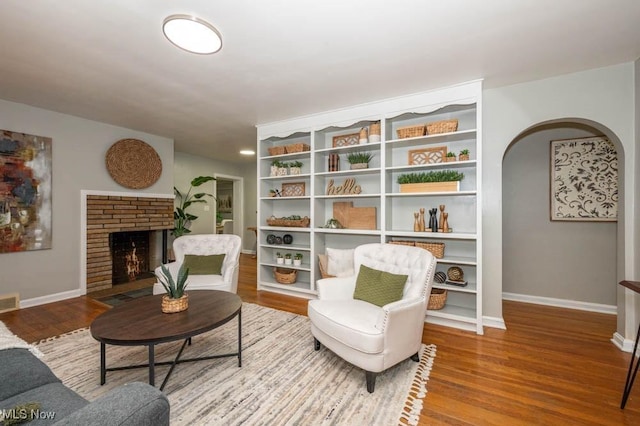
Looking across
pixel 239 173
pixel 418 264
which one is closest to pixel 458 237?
pixel 418 264

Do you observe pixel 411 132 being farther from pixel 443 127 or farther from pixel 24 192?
pixel 24 192

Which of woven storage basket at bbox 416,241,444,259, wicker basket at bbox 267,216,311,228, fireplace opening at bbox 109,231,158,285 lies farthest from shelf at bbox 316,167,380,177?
fireplace opening at bbox 109,231,158,285

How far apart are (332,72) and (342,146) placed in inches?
47.3

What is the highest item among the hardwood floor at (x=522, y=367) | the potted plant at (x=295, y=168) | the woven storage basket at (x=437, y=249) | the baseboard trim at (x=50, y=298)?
the potted plant at (x=295, y=168)

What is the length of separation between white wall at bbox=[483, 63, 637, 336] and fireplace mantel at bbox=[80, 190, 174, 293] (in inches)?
196

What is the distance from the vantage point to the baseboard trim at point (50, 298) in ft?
11.3

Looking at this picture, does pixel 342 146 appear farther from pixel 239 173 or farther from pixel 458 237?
pixel 239 173

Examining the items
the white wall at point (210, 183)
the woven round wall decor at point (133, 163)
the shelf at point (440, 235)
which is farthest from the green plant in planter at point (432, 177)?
A: the white wall at point (210, 183)

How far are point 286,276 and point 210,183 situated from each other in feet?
11.8

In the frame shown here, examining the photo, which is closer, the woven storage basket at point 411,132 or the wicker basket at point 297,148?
the woven storage basket at point 411,132

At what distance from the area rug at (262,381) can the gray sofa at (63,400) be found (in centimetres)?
66

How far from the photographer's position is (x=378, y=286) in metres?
2.29

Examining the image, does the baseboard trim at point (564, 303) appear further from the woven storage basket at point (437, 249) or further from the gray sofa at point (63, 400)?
the gray sofa at point (63, 400)

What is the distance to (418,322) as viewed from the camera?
80.7 inches
